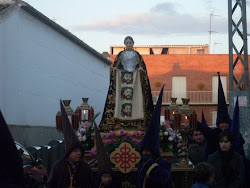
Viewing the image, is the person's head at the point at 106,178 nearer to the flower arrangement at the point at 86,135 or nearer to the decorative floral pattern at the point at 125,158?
the decorative floral pattern at the point at 125,158

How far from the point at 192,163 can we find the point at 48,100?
13.5m

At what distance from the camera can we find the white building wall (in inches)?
698

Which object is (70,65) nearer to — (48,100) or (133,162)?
(48,100)

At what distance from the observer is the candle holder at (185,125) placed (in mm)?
9100

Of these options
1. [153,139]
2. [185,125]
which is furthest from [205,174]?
[185,125]

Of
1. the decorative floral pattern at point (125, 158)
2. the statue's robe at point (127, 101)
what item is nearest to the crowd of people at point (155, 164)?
the decorative floral pattern at point (125, 158)

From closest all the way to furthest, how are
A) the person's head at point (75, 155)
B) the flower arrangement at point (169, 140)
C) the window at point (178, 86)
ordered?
1. the person's head at point (75, 155)
2. the flower arrangement at point (169, 140)
3. the window at point (178, 86)

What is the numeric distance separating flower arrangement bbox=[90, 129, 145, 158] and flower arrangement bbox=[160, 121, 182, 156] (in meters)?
0.43

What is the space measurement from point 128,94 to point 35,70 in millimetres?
10073

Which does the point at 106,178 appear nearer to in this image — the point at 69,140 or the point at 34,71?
the point at 69,140

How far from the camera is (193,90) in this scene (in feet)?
142

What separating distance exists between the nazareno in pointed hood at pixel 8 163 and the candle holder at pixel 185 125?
193 inches

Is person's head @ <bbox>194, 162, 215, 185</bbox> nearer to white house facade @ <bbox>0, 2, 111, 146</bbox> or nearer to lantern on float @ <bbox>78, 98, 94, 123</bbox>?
lantern on float @ <bbox>78, 98, 94, 123</bbox>

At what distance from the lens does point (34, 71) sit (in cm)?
2028
